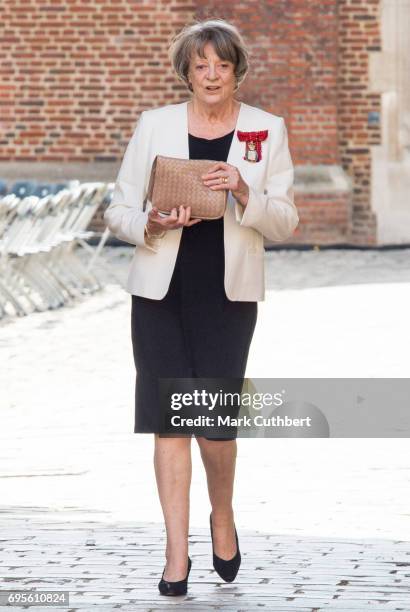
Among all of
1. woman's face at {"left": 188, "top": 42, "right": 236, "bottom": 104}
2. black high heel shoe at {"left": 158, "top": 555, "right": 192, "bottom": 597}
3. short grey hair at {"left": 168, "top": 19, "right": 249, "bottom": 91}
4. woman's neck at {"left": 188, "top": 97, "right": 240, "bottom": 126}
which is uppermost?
short grey hair at {"left": 168, "top": 19, "right": 249, "bottom": 91}

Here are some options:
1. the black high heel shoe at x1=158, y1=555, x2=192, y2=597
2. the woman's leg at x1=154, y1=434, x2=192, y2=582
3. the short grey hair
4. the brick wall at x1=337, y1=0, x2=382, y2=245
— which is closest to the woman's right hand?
the short grey hair

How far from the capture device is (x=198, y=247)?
504cm

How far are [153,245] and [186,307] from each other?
0.21m

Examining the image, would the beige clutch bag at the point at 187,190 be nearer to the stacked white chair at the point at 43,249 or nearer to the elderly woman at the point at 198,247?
the elderly woman at the point at 198,247

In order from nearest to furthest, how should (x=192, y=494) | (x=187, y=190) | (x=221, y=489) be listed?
(x=187, y=190) → (x=221, y=489) → (x=192, y=494)

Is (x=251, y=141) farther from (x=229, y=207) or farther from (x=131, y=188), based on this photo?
(x=131, y=188)

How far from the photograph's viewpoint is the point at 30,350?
11562mm

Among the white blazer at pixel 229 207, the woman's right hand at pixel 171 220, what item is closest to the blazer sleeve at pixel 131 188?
the white blazer at pixel 229 207

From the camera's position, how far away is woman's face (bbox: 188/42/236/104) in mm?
4984

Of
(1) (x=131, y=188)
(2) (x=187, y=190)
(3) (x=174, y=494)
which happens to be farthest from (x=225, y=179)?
(3) (x=174, y=494)

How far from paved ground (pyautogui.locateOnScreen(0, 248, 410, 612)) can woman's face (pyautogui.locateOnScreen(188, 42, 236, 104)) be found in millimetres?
1481

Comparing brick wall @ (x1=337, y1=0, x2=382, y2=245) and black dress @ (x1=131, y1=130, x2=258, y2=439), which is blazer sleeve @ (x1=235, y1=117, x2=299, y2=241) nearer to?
black dress @ (x1=131, y1=130, x2=258, y2=439)

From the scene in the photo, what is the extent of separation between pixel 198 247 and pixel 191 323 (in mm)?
225

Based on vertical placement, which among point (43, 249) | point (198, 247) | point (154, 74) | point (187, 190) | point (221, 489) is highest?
point (187, 190)
